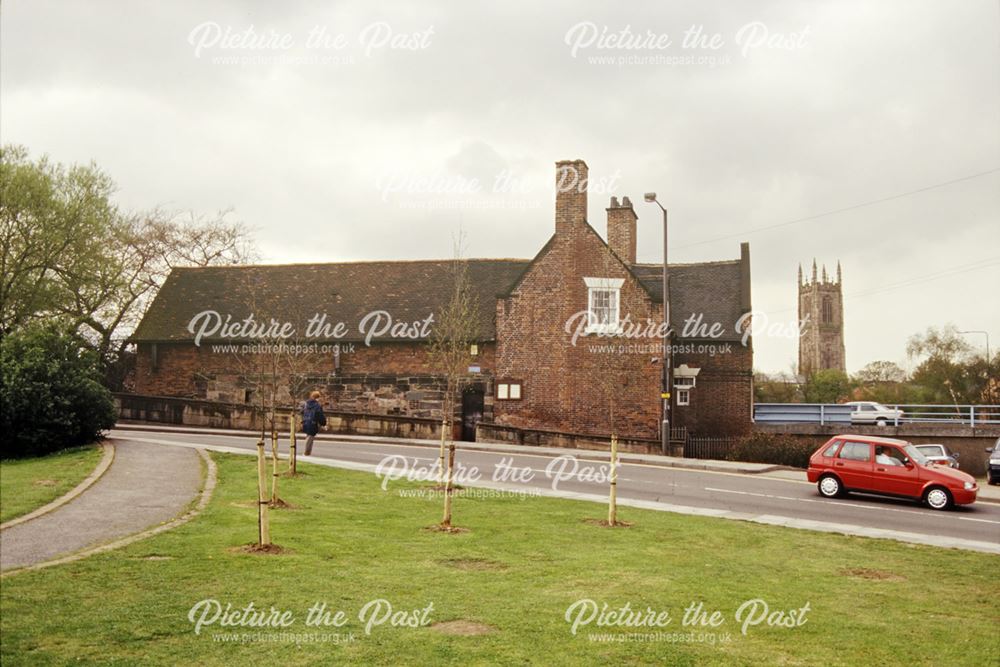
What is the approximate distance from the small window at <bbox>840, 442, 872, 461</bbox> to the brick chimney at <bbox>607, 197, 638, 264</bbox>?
805 inches

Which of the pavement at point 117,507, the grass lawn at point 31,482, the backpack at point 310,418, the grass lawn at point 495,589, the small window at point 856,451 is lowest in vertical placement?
the grass lawn at point 495,589

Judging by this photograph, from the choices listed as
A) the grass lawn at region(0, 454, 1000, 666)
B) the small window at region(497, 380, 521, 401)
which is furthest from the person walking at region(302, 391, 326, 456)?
the small window at region(497, 380, 521, 401)

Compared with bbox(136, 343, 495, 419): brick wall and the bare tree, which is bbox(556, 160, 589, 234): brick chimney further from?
bbox(136, 343, 495, 419): brick wall

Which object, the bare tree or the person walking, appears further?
the bare tree

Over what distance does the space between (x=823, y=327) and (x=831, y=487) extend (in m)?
123

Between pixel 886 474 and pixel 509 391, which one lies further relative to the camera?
pixel 509 391

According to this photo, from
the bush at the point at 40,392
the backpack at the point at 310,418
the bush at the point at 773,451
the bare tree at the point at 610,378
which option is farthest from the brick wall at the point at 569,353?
the bush at the point at 40,392

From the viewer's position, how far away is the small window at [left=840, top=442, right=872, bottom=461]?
840 inches

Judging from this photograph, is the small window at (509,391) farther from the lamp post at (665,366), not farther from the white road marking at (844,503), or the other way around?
the white road marking at (844,503)

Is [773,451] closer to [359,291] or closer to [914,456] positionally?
[914,456]

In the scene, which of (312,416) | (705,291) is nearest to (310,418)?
(312,416)

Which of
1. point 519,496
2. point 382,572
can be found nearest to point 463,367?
point 519,496

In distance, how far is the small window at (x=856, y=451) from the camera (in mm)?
21328

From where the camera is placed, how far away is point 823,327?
135750mm
